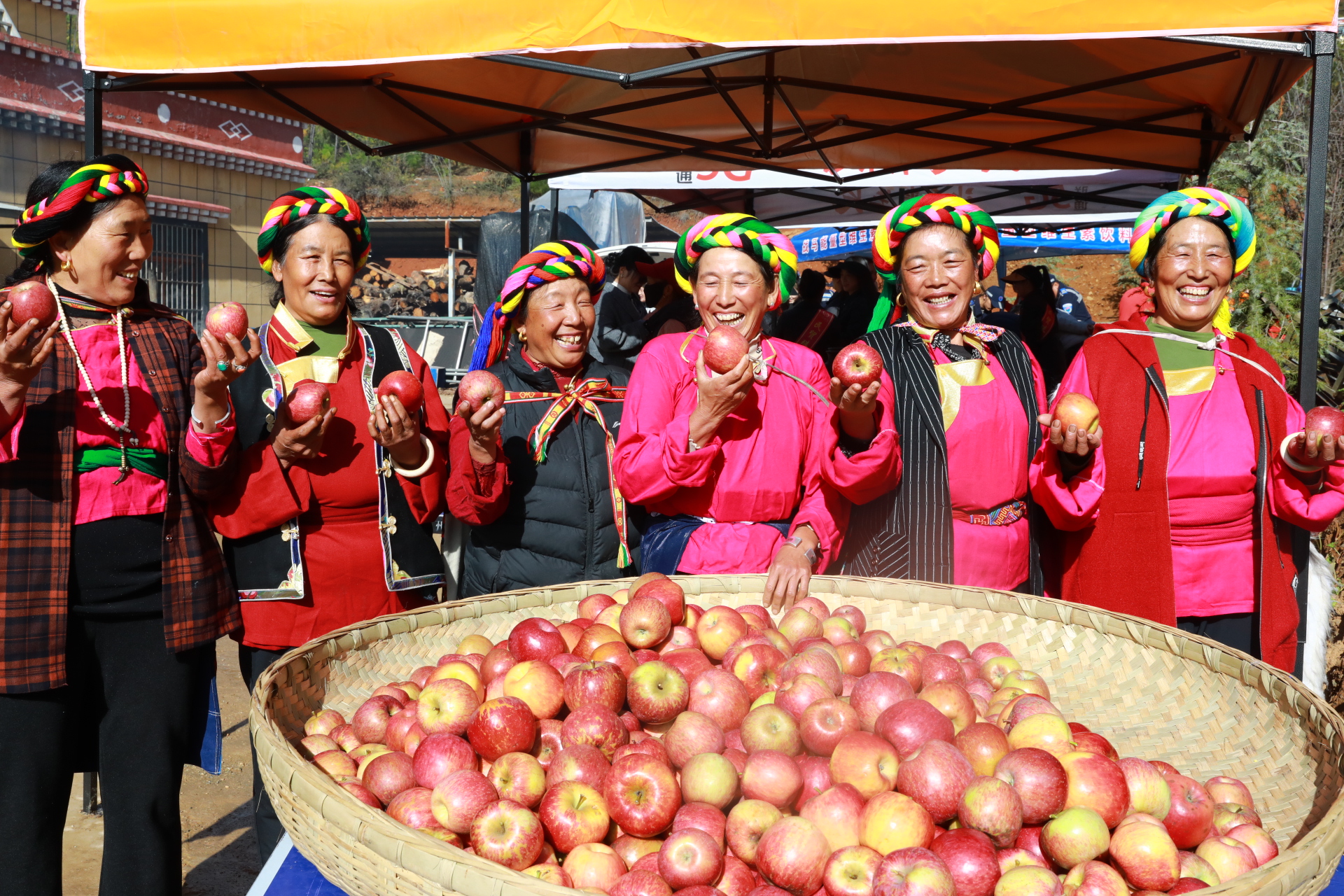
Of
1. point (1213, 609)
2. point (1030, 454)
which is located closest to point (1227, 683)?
point (1213, 609)

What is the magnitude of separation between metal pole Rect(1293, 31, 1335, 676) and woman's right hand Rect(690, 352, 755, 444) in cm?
184

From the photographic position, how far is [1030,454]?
2990mm

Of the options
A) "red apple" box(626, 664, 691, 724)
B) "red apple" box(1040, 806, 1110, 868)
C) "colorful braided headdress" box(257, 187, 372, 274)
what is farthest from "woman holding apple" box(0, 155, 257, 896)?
"red apple" box(1040, 806, 1110, 868)

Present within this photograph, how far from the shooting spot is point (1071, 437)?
2.60 m

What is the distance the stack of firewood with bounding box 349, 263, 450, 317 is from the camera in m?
31.4

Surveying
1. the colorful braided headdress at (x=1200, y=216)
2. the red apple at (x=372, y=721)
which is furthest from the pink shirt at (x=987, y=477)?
the red apple at (x=372, y=721)

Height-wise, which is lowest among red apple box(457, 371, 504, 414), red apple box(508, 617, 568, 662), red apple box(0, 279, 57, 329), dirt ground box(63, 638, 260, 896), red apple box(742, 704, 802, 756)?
dirt ground box(63, 638, 260, 896)

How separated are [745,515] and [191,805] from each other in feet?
10.2

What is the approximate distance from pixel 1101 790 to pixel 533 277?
6.98 feet

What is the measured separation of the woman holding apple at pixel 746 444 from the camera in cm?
274

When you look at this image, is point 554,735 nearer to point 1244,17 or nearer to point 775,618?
point 775,618

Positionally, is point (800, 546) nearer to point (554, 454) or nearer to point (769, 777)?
point (554, 454)

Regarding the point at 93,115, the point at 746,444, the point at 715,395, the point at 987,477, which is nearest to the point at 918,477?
the point at 987,477

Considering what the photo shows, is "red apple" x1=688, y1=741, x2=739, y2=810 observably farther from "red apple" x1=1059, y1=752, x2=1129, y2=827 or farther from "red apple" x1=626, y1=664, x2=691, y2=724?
"red apple" x1=1059, y1=752, x2=1129, y2=827
